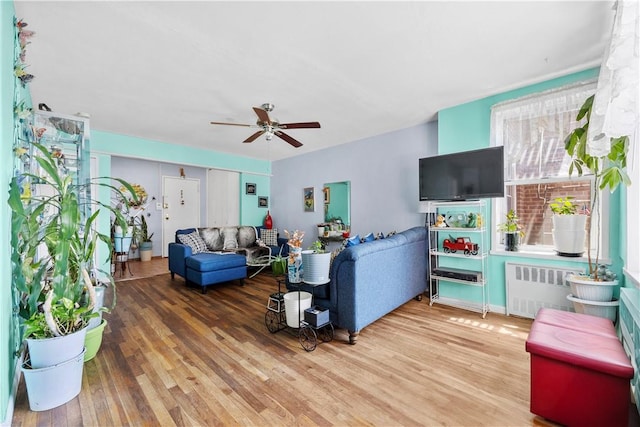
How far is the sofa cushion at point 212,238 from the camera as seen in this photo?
4875mm

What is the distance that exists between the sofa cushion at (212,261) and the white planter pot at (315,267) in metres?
2.05

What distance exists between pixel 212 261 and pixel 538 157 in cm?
419

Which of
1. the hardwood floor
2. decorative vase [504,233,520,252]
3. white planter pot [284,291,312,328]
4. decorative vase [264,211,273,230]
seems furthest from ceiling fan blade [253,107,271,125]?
decorative vase [264,211,273,230]

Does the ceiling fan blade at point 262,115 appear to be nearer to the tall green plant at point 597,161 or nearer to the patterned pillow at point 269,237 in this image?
the tall green plant at point 597,161

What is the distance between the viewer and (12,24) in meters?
1.69

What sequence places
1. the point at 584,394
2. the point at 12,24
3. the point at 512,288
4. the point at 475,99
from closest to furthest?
the point at 584,394
the point at 12,24
the point at 512,288
the point at 475,99

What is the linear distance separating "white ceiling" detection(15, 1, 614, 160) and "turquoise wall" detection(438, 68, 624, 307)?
0.37 ft

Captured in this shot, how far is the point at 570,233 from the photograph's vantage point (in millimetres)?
2596

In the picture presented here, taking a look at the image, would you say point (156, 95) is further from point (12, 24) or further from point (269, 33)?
point (269, 33)

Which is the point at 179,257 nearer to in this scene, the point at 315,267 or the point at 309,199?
the point at 309,199

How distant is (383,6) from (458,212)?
2579 millimetres

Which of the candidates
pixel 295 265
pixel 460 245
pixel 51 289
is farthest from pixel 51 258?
pixel 460 245

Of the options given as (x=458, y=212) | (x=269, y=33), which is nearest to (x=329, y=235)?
(x=458, y=212)

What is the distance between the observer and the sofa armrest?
13.9ft
